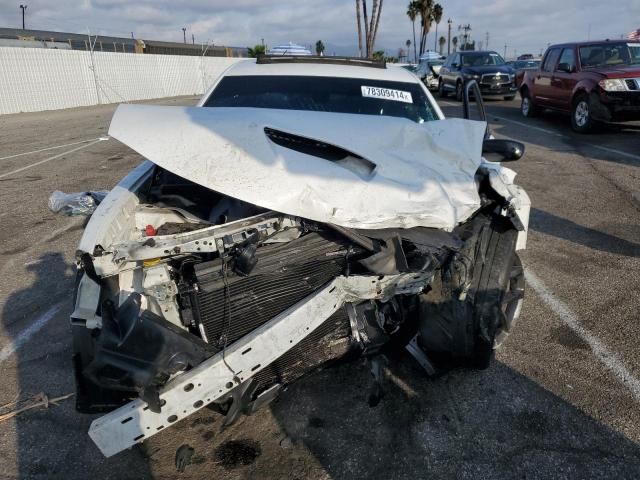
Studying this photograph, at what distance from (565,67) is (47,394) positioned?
463 inches

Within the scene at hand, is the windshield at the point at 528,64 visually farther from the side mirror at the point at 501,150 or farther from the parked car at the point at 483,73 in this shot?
the side mirror at the point at 501,150

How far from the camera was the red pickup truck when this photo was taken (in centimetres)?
962

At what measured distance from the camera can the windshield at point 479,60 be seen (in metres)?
17.8

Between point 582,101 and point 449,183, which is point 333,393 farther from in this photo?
point 582,101

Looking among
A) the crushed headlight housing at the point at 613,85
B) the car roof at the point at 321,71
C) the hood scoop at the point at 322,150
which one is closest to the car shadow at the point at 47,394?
the hood scoop at the point at 322,150

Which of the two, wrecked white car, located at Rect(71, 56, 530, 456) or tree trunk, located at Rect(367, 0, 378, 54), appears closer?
wrecked white car, located at Rect(71, 56, 530, 456)

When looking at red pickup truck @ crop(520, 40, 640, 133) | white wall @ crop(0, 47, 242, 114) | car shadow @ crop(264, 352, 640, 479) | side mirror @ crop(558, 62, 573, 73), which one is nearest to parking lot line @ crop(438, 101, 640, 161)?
red pickup truck @ crop(520, 40, 640, 133)

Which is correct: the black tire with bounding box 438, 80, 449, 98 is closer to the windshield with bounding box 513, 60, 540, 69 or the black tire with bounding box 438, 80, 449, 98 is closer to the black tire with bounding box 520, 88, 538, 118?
the black tire with bounding box 520, 88, 538, 118

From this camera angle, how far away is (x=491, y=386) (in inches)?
113

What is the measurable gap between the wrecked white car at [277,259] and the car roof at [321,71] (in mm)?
1235

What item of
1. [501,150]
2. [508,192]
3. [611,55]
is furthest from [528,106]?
[508,192]

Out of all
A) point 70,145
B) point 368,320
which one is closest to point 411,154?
point 368,320

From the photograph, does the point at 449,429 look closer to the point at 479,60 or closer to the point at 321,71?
the point at 321,71

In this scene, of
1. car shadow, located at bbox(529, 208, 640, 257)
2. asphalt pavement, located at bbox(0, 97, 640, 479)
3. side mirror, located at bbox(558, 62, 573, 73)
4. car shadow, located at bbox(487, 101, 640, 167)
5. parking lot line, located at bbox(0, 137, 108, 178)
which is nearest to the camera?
asphalt pavement, located at bbox(0, 97, 640, 479)
